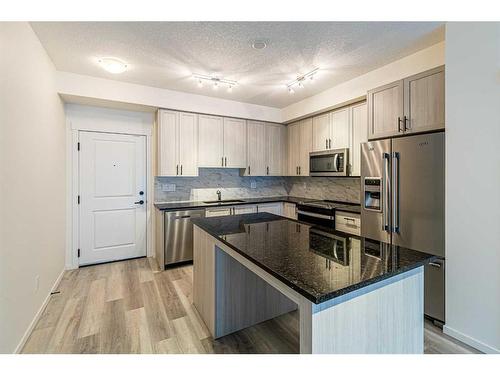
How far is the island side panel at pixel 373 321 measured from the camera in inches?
39.9

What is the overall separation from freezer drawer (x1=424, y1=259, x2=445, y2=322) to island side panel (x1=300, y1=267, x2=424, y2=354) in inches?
41.9

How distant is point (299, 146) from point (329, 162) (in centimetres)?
86

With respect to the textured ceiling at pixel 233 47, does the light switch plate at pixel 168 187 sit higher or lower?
lower

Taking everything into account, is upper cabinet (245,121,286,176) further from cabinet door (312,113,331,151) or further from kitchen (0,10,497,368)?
cabinet door (312,113,331,151)

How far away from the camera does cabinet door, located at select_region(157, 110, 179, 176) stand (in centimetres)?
365

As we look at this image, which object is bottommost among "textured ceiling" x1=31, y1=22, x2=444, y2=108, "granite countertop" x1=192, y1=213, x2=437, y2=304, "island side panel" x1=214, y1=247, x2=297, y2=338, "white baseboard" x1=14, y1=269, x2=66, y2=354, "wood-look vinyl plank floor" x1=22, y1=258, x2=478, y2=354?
"wood-look vinyl plank floor" x1=22, y1=258, x2=478, y2=354

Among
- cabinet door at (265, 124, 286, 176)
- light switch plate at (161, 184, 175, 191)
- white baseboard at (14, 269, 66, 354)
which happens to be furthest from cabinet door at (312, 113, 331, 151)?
white baseboard at (14, 269, 66, 354)

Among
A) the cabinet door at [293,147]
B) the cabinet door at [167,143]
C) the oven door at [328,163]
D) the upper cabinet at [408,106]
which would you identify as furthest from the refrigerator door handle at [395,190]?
the cabinet door at [167,143]

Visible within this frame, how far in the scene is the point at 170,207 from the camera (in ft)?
11.7

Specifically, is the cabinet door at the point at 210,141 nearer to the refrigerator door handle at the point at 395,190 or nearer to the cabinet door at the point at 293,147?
the cabinet door at the point at 293,147

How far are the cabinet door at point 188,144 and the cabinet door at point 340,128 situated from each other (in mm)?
2100

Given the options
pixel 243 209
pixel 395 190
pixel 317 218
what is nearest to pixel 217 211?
pixel 243 209

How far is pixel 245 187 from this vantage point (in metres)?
4.81

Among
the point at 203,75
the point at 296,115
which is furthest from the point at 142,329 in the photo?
the point at 296,115
